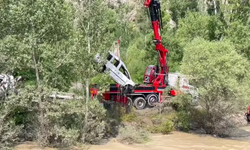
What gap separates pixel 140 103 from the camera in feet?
64.8

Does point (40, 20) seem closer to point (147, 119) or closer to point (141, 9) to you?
point (147, 119)

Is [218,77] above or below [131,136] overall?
above

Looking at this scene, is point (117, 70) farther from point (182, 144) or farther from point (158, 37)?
point (182, 144)

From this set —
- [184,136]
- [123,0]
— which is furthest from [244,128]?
[123,0]

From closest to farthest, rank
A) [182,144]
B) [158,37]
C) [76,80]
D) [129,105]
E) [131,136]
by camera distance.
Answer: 1. [76,80]
2. [131,136]
3. [182,144]
4. [129,105]
5. [158,37]

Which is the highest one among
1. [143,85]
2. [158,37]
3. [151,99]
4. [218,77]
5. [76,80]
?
[158,37]

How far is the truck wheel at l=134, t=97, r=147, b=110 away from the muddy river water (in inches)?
117

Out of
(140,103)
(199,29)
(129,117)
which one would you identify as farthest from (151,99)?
(199,29)

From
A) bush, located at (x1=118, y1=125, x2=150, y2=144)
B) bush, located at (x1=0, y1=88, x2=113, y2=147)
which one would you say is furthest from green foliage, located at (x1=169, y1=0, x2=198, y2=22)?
bush, located at (x1=0, y1=88, x2=113, y2=147)

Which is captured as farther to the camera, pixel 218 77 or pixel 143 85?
pixel 143 85

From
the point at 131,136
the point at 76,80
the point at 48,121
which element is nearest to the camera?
the point at 48,121

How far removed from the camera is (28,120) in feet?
44.8

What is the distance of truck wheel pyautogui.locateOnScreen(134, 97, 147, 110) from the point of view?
1953cm

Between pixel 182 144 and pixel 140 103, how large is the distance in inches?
197
